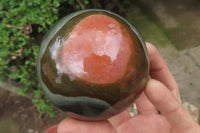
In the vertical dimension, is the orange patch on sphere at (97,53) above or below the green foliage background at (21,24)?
above

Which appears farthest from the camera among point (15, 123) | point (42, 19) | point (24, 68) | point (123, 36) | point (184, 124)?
point (15, 123)

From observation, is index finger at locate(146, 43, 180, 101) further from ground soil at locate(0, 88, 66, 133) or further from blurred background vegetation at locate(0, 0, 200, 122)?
ground soil at locate(0, 88, 66, 133)

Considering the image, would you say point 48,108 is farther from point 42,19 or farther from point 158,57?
point 158,57

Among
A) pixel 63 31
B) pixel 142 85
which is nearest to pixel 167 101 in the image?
pixel 142 85

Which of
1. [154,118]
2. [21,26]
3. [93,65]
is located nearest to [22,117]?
[21,26]

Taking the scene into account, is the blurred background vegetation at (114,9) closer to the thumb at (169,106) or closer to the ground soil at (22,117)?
the ground soil at (22,117)

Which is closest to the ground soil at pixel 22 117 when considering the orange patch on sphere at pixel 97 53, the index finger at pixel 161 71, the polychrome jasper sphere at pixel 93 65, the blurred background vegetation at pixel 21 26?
the blurred background vegetation at pixel 21 26

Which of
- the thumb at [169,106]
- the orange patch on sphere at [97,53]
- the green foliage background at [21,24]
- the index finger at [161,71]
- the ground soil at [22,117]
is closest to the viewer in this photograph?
the orange patch on sphere at [97,53]
